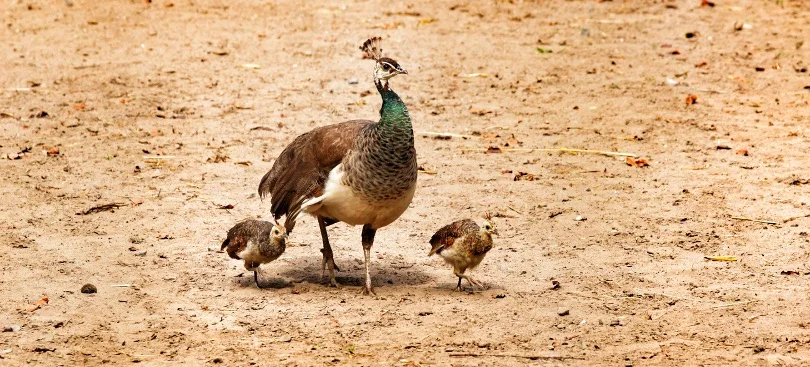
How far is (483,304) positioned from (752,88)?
5.76m

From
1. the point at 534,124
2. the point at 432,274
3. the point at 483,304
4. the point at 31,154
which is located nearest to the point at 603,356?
the point at 483,304

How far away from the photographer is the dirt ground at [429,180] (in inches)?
248

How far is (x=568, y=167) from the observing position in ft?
31.2

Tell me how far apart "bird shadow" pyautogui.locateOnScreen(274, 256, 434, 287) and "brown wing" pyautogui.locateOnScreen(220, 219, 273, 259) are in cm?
54

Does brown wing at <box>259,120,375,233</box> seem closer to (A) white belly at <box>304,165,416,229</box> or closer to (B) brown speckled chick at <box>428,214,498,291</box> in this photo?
(A) white belly at <box>304,165,416,229</box>

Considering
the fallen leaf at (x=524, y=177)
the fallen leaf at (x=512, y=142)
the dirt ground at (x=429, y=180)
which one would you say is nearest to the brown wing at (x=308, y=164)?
the dirt ground at (x=429, y=180)

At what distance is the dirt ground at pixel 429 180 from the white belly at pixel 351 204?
0.50m

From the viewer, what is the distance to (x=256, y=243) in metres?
7.01

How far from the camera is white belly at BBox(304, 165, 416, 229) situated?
6.91 meters

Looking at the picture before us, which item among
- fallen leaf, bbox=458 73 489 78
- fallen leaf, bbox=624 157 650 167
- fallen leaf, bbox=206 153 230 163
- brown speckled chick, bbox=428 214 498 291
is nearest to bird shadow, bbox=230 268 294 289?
brown speckled chick, bbox=428 214 498 291

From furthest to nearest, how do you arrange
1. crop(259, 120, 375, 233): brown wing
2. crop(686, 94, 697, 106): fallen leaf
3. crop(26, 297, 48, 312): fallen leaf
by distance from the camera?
1. crop(686, 94, 697, 106): fallen leaf
2. crop(259, 120, 375, 233): brown wing
3. crop(26, 297, 48, 312): fallen leaf

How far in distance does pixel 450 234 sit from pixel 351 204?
671 mm

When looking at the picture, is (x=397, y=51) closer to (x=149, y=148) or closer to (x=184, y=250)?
(x=149, y=148)

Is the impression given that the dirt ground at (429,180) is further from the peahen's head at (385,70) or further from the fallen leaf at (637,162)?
the peahen's head at (385,70)
